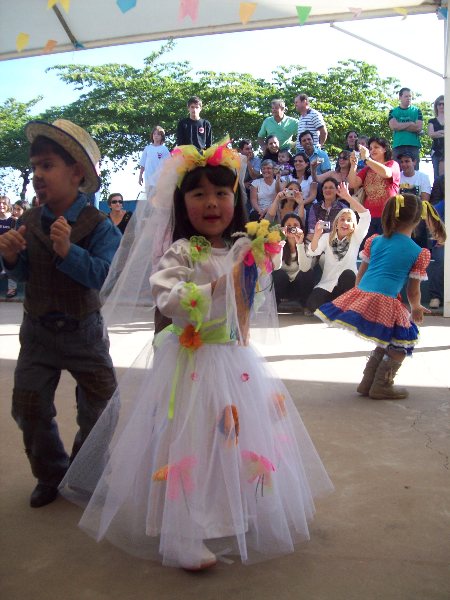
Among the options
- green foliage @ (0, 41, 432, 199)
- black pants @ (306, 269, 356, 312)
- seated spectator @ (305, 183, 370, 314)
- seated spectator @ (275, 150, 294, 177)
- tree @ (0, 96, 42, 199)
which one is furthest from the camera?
tree @ (0, 96, 42, 199)

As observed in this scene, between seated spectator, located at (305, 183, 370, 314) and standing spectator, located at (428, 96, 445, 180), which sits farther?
standing spectator, located at (428, 96, 445, 180)

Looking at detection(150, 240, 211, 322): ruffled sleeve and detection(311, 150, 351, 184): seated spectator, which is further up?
detection(311, 150, 351, 184): seated spectator

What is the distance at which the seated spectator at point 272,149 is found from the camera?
9.34m

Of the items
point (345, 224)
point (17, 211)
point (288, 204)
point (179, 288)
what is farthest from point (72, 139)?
point (17, 211)

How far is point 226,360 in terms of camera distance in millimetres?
2223

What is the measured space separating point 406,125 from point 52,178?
24.4 feet

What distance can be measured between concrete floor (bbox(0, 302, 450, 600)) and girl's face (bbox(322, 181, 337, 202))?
4.55 metres

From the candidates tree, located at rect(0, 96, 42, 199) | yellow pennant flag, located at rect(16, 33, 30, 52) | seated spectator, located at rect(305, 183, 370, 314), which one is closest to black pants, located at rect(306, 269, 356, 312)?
seated spectator, located at rect(305, 183, 370, 314)

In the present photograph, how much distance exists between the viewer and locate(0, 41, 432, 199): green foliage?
71.7 feet

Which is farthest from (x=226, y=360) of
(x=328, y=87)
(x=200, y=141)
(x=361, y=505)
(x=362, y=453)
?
(x=328, y=87)

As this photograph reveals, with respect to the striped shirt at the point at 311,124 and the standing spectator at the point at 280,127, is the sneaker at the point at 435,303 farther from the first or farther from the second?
the standing spectator at the point at 280,127

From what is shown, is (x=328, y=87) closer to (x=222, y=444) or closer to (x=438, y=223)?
(x=438, y=223)

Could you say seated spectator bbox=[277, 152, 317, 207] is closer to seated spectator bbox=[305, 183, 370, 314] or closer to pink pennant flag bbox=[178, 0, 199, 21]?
seated spectator bbox=[305, 183, 370, 314]

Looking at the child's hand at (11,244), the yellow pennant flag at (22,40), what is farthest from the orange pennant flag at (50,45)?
the child's hand at (11,244)
